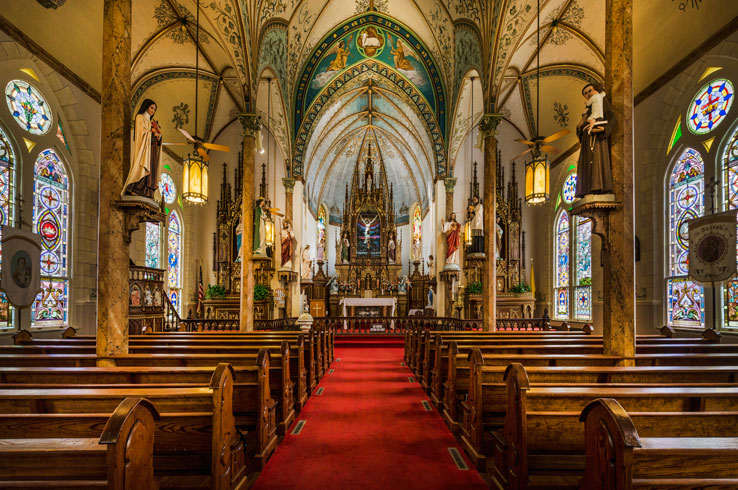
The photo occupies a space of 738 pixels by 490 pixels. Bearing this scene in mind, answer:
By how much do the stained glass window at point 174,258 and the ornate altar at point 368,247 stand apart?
878 centimetres

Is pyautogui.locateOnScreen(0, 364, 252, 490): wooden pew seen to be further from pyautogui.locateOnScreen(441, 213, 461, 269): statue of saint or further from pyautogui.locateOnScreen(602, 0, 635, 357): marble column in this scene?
pyautogui.locateOnScreen(441, 213, 461, 269): statue of saint

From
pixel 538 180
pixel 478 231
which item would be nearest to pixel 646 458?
pixel 538 180

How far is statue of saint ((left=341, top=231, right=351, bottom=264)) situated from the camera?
2595 centimetres

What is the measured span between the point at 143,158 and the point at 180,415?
3.79 meters

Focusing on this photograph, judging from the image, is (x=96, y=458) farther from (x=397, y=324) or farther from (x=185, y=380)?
(x=397, y=324)

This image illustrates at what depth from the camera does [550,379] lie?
422 cm

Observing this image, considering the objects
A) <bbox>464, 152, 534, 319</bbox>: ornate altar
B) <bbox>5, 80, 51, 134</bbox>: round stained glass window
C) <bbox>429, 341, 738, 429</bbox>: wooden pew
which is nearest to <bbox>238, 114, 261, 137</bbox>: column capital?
<bbox>5, 80, 51, 134</bbox>: round stained glass window

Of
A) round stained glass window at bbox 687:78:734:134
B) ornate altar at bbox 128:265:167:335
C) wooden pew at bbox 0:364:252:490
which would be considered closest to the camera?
wooden pew at bbox 0:364:252:490

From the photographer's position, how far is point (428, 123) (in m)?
18.9

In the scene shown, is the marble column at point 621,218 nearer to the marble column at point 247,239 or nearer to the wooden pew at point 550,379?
the wooden pew at point 550,379

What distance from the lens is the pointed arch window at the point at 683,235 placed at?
1025cm

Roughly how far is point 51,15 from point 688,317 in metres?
16.0

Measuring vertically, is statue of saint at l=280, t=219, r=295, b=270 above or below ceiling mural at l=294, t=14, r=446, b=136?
below

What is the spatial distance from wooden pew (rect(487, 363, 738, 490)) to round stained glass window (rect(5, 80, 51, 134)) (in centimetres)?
1192
